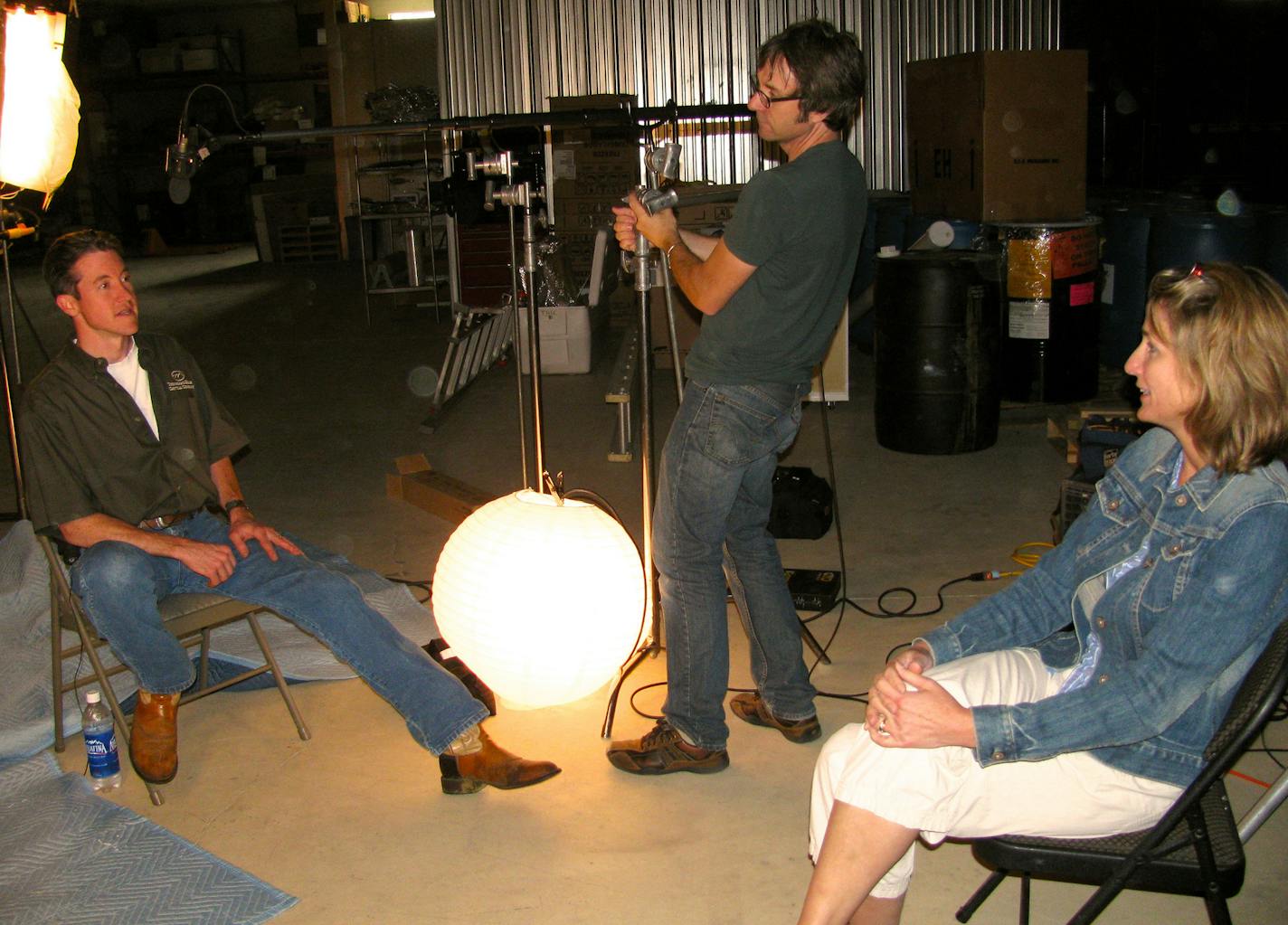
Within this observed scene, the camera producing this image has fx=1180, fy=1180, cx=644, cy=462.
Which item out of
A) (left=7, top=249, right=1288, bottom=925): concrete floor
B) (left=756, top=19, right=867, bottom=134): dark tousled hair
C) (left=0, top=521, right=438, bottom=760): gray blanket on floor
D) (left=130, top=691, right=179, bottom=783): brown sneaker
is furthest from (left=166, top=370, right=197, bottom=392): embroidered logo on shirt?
(left=756, top=19, right=867, bottom=134): dark tousled hair

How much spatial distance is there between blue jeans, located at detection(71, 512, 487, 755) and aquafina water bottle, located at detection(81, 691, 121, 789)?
0.12 m

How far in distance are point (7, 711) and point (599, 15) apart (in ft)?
24.3

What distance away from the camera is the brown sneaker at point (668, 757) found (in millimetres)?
2619

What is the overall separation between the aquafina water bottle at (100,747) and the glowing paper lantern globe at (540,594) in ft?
2.93

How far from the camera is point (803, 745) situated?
274 cm

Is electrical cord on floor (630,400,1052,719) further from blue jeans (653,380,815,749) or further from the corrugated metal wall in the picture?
the corrugated metal wall

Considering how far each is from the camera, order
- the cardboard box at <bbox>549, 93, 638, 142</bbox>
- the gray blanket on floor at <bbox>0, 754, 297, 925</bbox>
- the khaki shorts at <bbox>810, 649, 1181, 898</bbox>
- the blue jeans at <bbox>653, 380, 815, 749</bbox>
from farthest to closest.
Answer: the cardboard box at <bbox>549, 93, 638, 142</bbox>
the blue jeans at <bbox>653, 380, 815, 749</bbox>
the gray blanket on floor at <bbox>0, 754, 297, 925</bbox>
the khaki shorts at <bbox>810, 649, 1181, 898</bbox>

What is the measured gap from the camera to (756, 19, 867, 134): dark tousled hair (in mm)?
2211

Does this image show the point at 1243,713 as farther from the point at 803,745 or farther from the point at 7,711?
the point at 7,711

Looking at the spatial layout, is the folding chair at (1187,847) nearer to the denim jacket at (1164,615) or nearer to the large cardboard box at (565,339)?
the denim jacket at (1164,615)

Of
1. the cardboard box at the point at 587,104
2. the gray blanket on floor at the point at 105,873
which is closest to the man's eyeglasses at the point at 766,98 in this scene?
the gray blanket on floor at the point at 105,873

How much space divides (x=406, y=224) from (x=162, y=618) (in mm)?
7944

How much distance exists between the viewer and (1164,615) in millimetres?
1575

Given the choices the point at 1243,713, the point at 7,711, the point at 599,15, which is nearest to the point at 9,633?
the point at 7,711
